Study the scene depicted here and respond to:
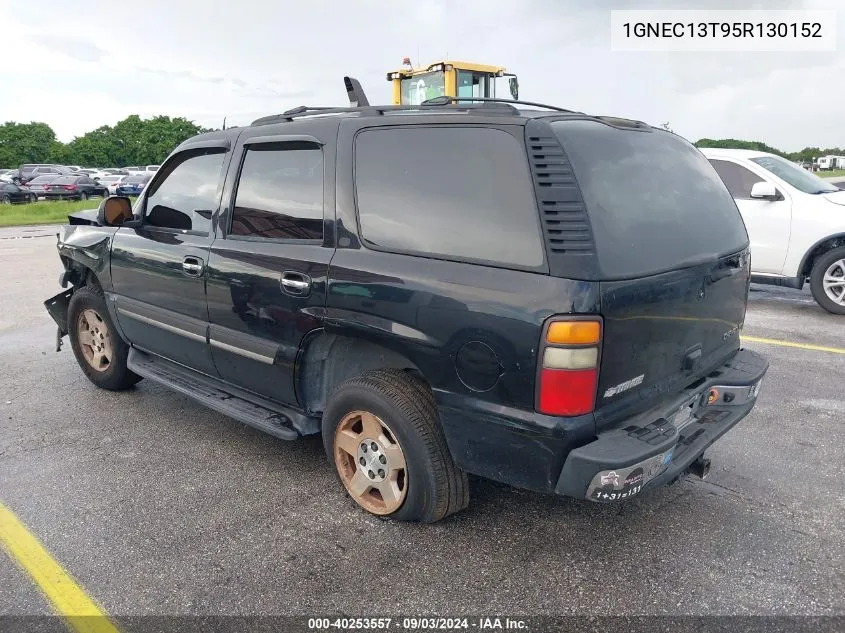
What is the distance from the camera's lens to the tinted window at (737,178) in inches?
298

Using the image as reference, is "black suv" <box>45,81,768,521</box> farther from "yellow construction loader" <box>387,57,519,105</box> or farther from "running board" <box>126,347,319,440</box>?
"yellow construction loader" <box>387,57,519,105</box>

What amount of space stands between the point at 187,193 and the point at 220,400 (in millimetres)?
1283

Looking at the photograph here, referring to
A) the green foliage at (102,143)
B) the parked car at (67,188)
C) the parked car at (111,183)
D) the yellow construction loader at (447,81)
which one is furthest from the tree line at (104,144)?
the yellow construction loader at (447,81)

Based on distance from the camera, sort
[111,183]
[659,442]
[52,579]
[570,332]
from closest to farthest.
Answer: [570,332] < [659,442] < [52,579] < [111,183]

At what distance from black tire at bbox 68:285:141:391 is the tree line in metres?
75.5

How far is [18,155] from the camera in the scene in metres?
72.6

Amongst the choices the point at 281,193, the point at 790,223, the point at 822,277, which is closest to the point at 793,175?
the point at 790,223

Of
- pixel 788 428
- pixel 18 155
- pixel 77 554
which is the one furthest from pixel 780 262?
pixel 18 155

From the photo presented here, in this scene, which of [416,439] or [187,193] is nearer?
[416,439]

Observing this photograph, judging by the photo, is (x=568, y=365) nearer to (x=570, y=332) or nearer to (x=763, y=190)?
(x=570, y=332)

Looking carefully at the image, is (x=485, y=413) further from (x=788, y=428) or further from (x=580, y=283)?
(x=788, y=428)

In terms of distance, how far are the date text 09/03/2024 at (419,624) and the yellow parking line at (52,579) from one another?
0.78 meters

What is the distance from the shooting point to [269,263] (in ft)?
10.7

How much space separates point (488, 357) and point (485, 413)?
8.8 inches
